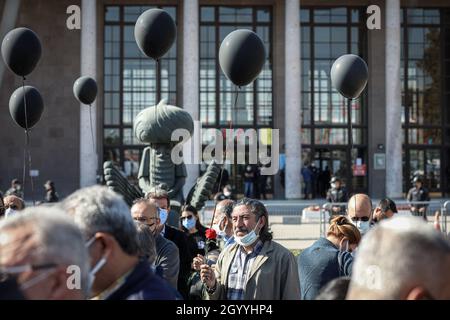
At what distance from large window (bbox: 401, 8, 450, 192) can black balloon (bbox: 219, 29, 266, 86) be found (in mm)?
28014

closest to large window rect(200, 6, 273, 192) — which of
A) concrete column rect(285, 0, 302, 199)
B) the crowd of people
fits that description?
concrete column rect(285, 0, 302, 199)

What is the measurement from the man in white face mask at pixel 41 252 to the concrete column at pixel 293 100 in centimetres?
2907

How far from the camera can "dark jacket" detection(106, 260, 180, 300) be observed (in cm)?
260

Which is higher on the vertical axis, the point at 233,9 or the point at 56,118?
the point at 233,9

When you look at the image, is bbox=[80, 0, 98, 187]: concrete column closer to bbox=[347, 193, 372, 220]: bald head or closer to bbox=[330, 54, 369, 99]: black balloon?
bbox=[330, 54, 369, 99]: black balloon

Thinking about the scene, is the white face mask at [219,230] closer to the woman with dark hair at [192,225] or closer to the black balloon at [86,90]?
the woman with dark hair at [192,225]

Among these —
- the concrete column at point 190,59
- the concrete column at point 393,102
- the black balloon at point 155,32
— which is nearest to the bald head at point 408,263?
the black balloon at point 155,32

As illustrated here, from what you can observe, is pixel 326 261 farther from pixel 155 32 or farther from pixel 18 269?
pixel 155 32

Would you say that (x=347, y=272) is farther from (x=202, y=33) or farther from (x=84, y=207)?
(x=202, y=33)

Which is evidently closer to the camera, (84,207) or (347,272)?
(84,207)

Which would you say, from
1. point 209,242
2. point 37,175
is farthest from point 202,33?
point 209,242

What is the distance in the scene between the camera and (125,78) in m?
33.7
